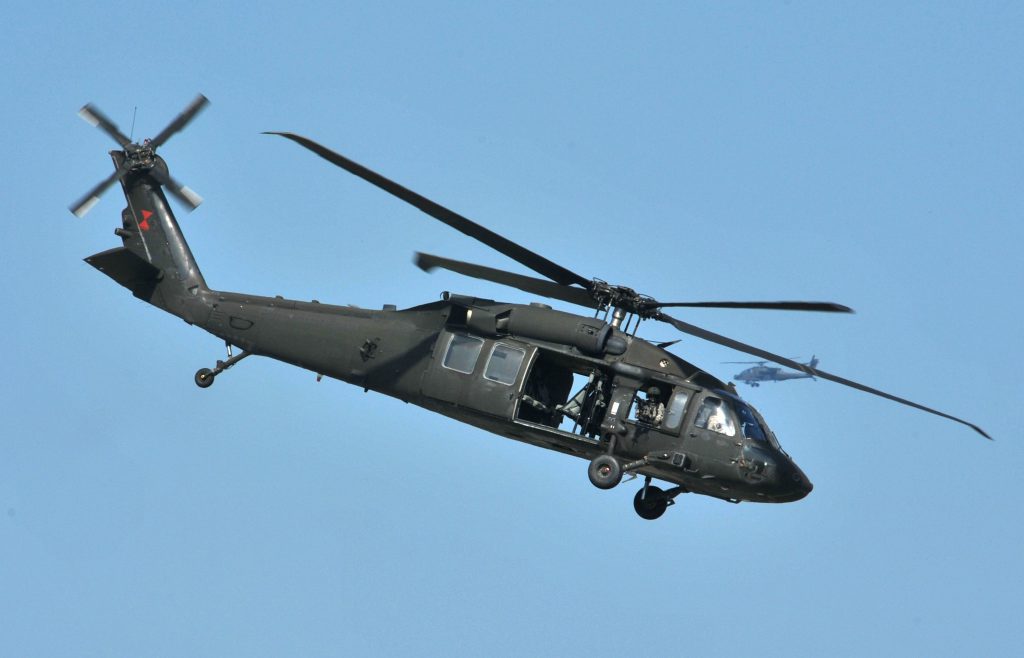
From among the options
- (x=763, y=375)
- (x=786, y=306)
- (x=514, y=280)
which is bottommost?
(x=514, y=280)

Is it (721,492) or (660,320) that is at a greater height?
(660,320)

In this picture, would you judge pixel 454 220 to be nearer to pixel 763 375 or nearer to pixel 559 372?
pixel 559 372

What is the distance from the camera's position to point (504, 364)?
2469cm

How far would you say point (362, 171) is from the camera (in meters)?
21.0

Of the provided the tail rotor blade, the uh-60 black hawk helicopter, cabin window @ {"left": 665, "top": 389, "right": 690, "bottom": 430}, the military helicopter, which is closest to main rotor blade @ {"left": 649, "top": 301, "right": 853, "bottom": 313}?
the uh-60 black hawk helicopter

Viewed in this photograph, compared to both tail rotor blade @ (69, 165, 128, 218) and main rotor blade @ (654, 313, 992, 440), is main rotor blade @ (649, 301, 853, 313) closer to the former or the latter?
main rotor blade @ (654, 313, 992, 440)

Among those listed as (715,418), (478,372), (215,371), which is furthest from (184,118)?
(715,418)

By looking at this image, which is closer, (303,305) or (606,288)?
(606,288)

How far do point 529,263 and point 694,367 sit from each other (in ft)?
12.4

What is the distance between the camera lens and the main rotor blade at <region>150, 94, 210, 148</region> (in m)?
28.9

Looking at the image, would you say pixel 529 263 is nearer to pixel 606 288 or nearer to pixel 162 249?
pixel 606 288

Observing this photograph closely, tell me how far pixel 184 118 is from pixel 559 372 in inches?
405

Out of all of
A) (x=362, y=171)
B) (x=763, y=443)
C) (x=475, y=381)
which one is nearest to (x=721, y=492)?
(x=763, y=443)

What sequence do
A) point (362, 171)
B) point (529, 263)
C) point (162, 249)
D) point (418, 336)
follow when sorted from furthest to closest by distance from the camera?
point (162, 249) → point (418, 336) → point (529, 263) → point (362, 171)
